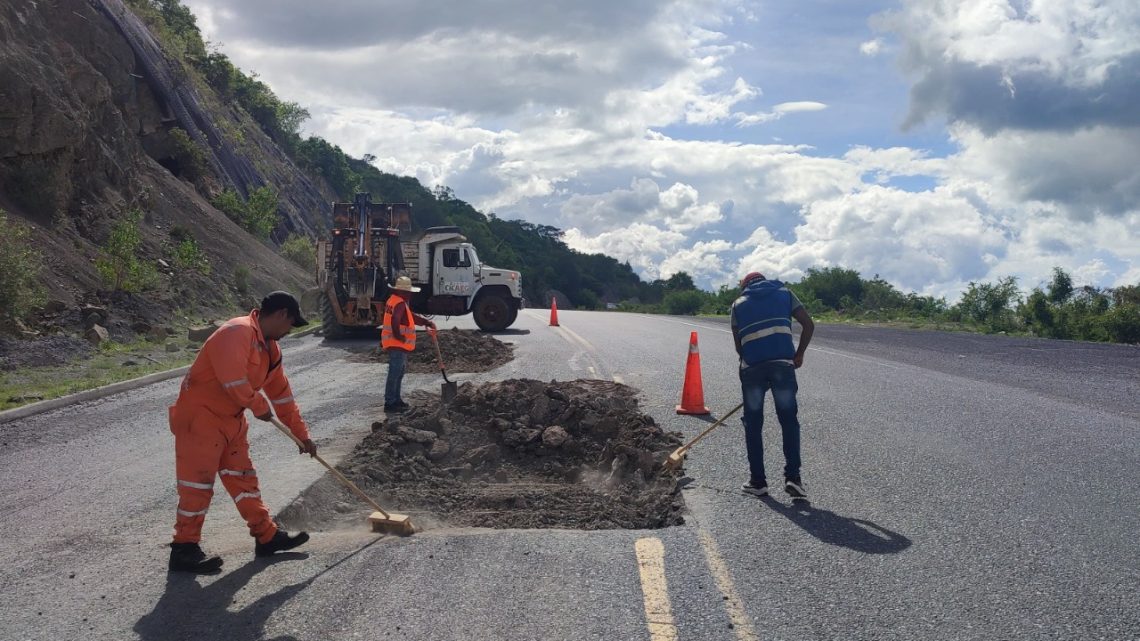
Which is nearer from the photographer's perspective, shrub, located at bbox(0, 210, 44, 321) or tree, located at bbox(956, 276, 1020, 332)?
shrub, located at bbox(0, 210, 44, 321)

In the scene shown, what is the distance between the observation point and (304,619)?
4.14m

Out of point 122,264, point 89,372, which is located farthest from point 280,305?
point 122,264

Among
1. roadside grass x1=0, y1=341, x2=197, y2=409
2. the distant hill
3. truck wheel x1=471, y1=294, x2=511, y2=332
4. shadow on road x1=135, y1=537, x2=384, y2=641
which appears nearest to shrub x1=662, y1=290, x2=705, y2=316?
the distant hill

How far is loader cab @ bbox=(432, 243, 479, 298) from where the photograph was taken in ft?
75.2

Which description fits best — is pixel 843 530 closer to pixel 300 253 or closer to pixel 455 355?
pixel 455 355

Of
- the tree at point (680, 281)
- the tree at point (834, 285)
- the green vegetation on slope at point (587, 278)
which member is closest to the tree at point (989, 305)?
the green vegetation on slope at point (587, 278)

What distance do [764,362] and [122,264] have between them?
1759 cm

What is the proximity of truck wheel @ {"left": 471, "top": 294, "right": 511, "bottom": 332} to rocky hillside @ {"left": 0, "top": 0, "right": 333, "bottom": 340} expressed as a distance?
679 centimetres

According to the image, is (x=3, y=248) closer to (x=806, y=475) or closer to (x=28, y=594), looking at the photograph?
(x=28, y=594)

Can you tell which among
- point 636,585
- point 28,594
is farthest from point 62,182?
point 636,585

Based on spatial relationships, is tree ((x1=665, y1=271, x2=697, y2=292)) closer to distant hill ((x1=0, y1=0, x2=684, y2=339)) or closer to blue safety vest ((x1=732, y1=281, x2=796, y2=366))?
distant hill ((x1=0, y1=0, x2=684, y2=339))

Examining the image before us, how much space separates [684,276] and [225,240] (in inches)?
2855

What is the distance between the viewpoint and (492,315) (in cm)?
2289

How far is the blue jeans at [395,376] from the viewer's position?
10.3 meters
